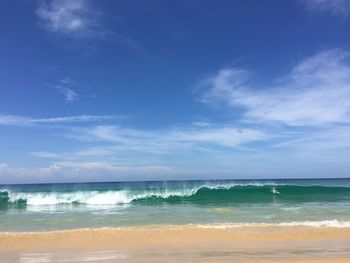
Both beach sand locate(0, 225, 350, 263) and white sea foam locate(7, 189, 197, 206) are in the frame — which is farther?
white sea foam locate(7, 189, 197, 206)

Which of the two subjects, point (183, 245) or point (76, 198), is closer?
point (183, 245)

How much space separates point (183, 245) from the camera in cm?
1009

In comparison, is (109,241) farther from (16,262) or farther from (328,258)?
(328,258)

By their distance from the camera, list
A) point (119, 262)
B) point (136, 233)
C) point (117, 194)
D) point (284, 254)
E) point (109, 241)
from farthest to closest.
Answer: point (117, 194) → point (136, 233) → point (109, 241) → point (284, 254) → point (119, 262)

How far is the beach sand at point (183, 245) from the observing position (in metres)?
8.67

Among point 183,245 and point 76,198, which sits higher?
point 76,198

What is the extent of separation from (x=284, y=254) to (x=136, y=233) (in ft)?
15.8

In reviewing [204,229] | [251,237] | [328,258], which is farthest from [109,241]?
[328,258]

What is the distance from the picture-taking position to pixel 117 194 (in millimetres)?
31344

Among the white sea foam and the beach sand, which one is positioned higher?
the white sea foam

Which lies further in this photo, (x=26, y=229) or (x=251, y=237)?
(x=26, y=229)

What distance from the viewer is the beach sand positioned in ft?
28.5

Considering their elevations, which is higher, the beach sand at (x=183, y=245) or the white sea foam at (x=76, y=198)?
the white sea foam at (x=76, y=198)

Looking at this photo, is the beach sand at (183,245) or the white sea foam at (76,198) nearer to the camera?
the beach sand at (183,245)
